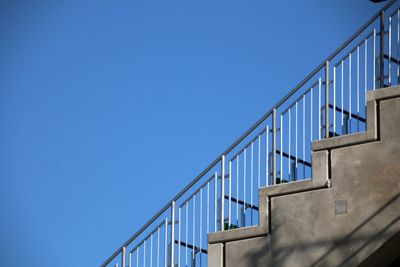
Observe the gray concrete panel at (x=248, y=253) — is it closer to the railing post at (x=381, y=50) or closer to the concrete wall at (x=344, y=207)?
the concrete wall at (x=344, y=207)

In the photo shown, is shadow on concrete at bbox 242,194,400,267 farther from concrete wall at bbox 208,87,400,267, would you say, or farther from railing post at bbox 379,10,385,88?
railing post at bbox 379,10,385,88

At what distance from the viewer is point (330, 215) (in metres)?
15.2

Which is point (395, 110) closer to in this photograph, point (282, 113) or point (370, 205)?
point (370, 205)

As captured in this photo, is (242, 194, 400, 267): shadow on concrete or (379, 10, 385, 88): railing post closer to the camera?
(242, 194, 400, 267): shadow on concrete

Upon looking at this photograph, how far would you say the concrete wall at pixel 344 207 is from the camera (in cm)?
1488

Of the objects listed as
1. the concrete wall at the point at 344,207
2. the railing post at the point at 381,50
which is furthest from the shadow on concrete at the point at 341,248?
the railing post at the point at 381,50

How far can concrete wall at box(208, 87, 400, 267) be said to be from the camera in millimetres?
14875

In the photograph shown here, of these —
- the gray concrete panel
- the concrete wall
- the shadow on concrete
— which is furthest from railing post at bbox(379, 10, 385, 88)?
the gray concrete panel

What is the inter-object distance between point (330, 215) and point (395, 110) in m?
1.37

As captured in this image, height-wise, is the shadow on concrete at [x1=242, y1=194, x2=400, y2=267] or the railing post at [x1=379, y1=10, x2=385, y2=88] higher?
the railing post at [x1=379, y1=10, x2=385, y2=88]

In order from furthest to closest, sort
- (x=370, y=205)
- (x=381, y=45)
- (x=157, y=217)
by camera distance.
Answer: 1. (x=157, y=217)
2. (x=381, y=45)
3. (x=370, y=205)

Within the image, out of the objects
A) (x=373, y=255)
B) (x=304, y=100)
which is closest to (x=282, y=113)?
(x=304, y=100)

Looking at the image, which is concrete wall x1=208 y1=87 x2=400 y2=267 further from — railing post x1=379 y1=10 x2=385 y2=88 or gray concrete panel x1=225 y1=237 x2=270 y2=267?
railing post x1=379 y1=10 x2=385 y2=88

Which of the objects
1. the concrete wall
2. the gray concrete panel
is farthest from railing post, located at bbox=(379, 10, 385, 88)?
the gray concrete panel
